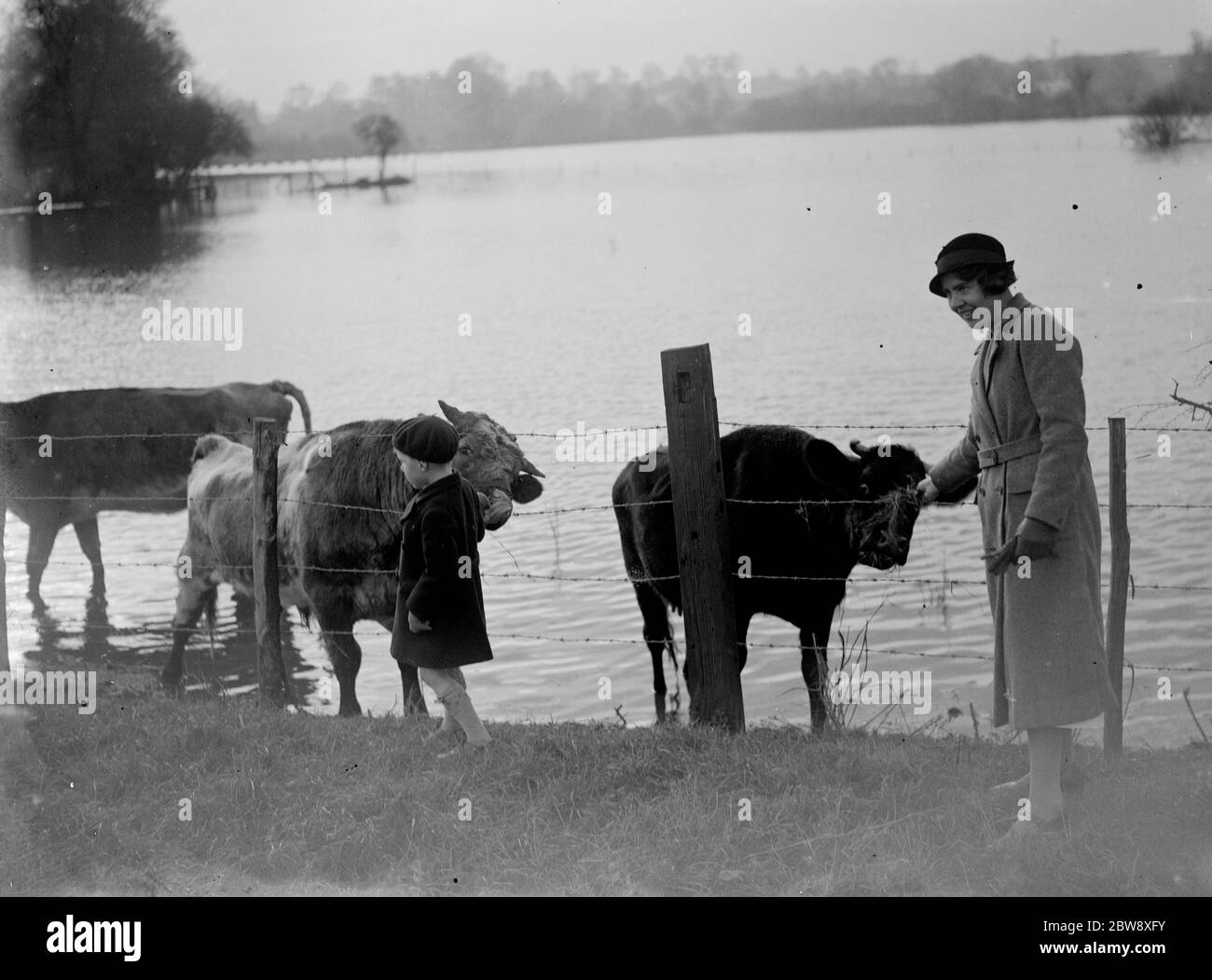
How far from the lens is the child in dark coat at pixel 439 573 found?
5426 mm

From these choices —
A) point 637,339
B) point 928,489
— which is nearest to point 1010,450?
point 928,489

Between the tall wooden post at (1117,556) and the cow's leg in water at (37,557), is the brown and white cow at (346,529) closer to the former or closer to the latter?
the tall wooden post at (1117,556)

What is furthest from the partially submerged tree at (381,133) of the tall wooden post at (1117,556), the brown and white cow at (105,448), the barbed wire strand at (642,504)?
the tall wooden post at (1117,556)

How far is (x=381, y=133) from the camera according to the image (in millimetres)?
16891

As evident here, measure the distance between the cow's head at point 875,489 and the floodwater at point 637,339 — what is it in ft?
0.85

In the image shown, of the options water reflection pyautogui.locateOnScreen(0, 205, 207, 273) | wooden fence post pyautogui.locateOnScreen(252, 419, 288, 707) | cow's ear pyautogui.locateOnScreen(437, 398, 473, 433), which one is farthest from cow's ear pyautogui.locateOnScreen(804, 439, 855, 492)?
water reflection pyautogui.locateOnScreen(0, 205, 207, 273)

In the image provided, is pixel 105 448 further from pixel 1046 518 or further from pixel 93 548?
pixel 1046 518

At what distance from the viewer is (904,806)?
16.1 ft

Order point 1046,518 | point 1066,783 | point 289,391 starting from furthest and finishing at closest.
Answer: point 289,391 → point 1066,783 → point 1046,518

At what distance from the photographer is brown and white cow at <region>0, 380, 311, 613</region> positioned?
12164mm

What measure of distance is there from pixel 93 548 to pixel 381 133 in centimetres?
746

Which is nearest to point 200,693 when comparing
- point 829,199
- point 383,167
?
point 383,167

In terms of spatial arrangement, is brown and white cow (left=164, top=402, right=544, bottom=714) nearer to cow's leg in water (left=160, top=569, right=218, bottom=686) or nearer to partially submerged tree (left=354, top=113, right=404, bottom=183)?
cow's leg in water (left=160, top=569, right=218, bottom=686)

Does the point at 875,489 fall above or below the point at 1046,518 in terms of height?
below
